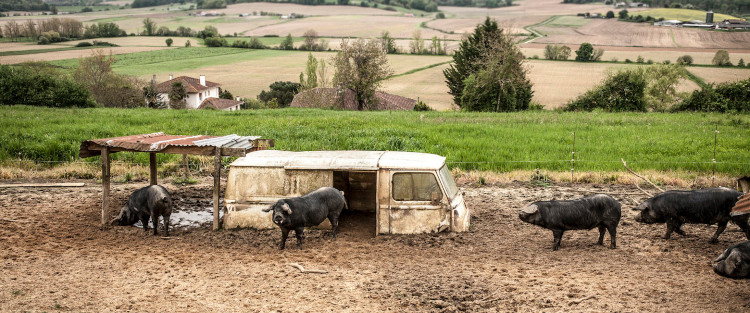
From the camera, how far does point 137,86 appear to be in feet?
169

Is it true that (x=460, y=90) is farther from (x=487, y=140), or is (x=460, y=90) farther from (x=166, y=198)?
(x=166, y=198)

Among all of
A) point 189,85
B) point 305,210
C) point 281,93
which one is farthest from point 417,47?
point 305,210

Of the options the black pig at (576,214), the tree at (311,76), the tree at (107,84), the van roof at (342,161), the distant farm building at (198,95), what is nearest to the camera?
the black pig at (576,214)

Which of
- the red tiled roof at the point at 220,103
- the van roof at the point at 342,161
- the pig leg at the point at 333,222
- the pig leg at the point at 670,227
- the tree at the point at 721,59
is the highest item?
the tree at the point at 721,59

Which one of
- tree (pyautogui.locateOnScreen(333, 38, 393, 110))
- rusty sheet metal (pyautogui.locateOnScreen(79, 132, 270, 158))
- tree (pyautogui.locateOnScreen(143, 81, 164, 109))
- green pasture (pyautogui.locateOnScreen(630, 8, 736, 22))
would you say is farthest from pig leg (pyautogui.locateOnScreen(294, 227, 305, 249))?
green pasture (pyautogui.locateOnScreen(630, 8, 736, 22))

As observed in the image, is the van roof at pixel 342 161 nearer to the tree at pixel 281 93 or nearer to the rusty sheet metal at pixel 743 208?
the rusty sheet metal at pixel 743 208

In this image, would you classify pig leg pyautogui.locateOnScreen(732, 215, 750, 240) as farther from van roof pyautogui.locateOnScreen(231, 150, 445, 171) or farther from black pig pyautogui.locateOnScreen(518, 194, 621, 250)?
van roof pyautogui.locateOnScreen(231, 150, 445, 171)

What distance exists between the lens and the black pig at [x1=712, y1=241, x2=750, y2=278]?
8273mm

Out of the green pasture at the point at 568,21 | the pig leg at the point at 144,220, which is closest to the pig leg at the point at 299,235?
the pig leg at the point at 144,220

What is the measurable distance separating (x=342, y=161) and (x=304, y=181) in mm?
870

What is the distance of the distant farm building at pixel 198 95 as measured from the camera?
2072 inches

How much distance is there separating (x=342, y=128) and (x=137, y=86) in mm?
33590

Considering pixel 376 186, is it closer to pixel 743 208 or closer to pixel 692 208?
pixel 692 208

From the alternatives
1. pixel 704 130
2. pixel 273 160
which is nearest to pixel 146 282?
pixel 273 160
